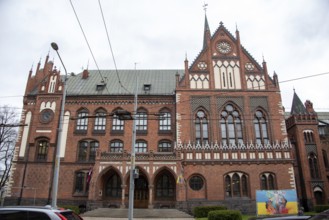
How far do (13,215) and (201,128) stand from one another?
23325mm

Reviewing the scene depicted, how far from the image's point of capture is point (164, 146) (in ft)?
99.6

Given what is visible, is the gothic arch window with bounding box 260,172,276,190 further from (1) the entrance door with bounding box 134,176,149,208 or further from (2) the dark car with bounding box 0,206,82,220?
(2) the dark car with bounding box 0,206,82,220

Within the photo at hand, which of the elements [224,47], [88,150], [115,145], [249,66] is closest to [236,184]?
[115,145]

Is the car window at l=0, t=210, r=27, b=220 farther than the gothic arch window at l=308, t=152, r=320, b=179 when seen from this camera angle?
No

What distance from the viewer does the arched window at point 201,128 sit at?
28609mm

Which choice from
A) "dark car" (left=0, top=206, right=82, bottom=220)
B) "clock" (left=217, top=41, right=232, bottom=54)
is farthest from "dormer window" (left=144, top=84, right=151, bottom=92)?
"dark car" (left=0, top=206, right=82, bottom=220)

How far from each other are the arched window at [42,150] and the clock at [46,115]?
8.11ft

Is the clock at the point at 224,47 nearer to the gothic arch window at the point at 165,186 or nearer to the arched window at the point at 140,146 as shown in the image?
the arched window at the point at 140,146

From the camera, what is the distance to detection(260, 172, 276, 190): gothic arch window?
1044 inches

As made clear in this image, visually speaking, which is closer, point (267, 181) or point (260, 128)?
point (267, 181)

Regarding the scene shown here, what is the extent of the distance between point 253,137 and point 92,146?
18.3 m

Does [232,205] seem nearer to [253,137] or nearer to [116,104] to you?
[253,137]

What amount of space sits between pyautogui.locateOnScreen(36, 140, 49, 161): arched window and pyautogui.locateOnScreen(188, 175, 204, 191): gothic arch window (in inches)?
655

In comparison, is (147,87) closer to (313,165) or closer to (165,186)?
(165,186)
